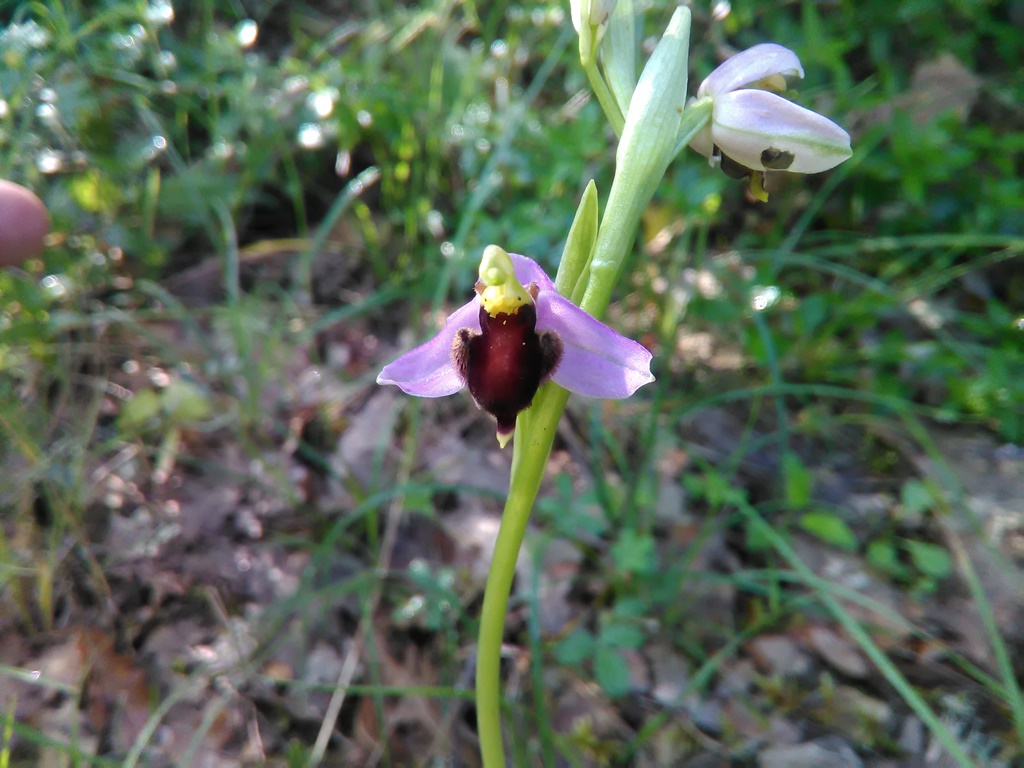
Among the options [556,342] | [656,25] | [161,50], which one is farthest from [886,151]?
[161,50]

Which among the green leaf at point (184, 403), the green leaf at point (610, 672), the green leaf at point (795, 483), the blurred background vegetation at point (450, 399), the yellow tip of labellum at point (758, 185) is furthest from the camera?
the green leaf at point (184, 403)

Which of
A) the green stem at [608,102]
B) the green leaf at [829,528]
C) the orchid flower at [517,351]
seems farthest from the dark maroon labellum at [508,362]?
the green leaf at [829,528]

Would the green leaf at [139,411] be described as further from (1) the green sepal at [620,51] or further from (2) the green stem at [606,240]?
(1) the green sepal at [620,51]

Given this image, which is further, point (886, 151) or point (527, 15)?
point (527, 15)

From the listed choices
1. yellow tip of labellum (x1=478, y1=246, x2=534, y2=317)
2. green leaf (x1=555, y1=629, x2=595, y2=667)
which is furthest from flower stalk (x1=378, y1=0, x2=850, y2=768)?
green leaf (x1=555, y1=629, x2=595, y2=667)

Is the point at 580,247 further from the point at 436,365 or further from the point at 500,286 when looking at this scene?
the point at 436,365

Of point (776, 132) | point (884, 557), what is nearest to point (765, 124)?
point (776, 132)

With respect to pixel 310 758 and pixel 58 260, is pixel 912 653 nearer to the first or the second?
pixel 310 758
